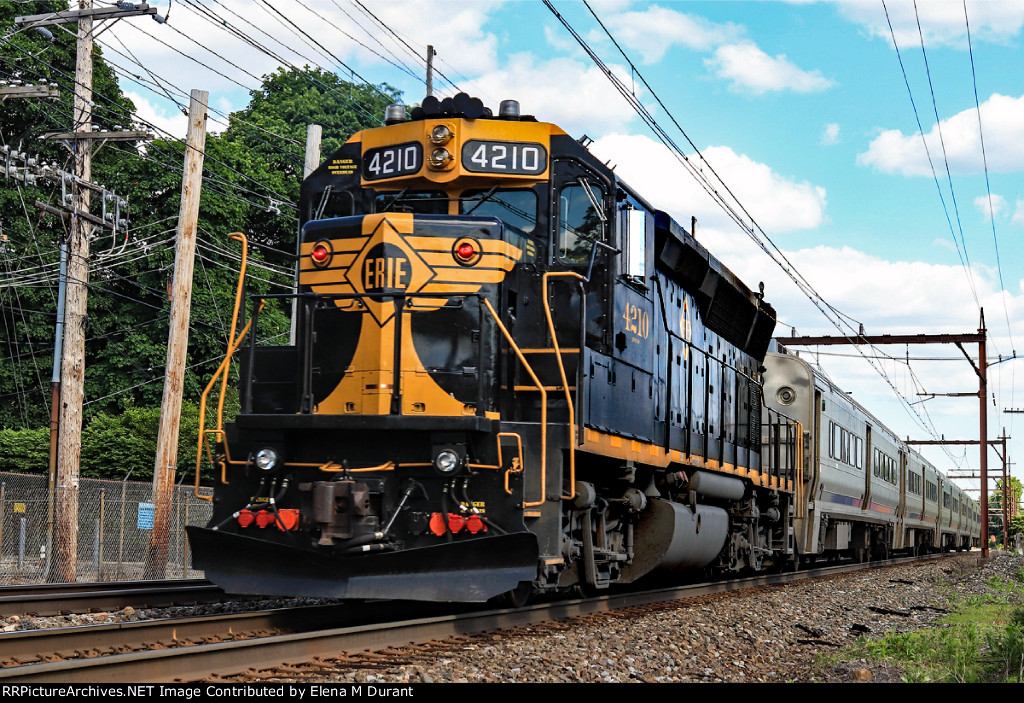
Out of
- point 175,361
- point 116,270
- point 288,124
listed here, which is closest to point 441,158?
point 175,361

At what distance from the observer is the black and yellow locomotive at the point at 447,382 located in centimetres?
783

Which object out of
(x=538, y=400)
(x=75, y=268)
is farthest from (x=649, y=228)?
(x=75, y=268)

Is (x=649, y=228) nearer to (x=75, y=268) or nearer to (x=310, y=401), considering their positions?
(x=310, y=401)

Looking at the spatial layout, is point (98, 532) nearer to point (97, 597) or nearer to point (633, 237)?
point (97, 597)

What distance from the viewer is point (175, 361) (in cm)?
1638

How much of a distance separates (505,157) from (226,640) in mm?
4311

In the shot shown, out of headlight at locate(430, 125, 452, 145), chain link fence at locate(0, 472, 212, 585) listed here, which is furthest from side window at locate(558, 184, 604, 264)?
chain link fence at locate(0, 472, 212, 585)

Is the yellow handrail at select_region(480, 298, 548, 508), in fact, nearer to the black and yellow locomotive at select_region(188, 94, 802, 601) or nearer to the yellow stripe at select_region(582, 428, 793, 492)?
the black and yellow locomotive at select_region(188, 94, 802, 601)

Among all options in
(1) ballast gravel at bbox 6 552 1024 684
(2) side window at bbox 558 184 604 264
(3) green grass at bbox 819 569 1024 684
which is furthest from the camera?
(2) side window at bbox 558 184 604 264

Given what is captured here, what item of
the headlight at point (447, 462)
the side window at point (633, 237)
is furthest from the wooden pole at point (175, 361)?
the headlight at point (447, 462)

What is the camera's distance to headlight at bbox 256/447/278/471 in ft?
26.7

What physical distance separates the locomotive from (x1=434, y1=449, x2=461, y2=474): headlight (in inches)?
0.5

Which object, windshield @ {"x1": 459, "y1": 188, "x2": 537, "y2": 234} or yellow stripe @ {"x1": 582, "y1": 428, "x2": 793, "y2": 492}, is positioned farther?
windshield @ {"x1": 459, "y1": 188, "x2": 537, "y2": 234}
